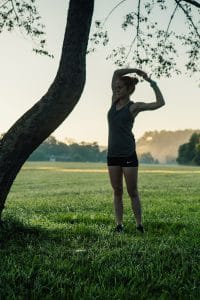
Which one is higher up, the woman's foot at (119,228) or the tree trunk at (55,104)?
the tree trunk at (55,104)

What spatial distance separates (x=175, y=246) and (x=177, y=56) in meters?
5.07

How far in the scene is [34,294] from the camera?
4.88 m

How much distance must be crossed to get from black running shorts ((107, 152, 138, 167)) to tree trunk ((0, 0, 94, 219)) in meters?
1.34

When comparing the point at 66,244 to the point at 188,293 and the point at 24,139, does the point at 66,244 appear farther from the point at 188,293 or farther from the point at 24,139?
the point at 188,293

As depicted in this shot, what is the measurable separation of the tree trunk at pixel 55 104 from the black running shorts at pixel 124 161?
134cm

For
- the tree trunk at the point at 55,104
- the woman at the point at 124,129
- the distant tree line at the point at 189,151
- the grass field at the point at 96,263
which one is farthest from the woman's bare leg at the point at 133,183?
the distant tree line at the point at 189,151

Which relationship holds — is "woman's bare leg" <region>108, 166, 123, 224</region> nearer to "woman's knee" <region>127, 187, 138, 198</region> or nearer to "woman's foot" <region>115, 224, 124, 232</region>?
"woman's foot" <region>115, 224, 124, 232</region>

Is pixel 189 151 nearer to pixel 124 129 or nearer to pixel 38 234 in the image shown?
pixel 124 129

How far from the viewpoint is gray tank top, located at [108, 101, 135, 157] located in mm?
8203

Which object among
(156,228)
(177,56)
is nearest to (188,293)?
(156,228)

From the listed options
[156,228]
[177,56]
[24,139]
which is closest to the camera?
[24,139]

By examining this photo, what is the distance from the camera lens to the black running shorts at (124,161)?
824cm

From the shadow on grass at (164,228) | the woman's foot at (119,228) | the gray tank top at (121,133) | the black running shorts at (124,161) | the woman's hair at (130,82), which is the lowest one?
the shadow on grass at (164,228)

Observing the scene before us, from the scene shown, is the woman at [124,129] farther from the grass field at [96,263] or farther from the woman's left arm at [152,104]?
the grass field at [96,263]
